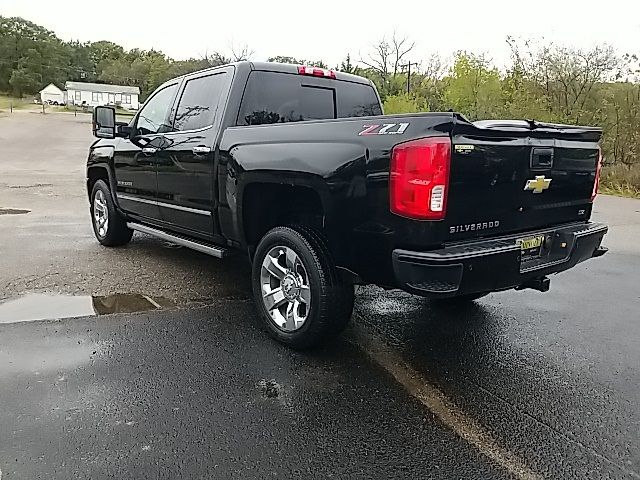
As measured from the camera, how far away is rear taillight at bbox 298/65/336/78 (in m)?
5.16

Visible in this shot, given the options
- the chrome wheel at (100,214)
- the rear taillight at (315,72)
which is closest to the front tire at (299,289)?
the rear taillight at (315,72)

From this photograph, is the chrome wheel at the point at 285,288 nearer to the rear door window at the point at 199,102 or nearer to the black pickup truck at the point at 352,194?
the black pickup truck at the point at 352,194

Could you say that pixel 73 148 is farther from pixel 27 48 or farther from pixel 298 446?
pixel 27 48

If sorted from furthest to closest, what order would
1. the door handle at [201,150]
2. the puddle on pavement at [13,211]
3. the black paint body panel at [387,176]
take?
1. the puddle on pavement at [13,211]
2. the door handle at [201,150]
3. the black paint body panel at [387,176]

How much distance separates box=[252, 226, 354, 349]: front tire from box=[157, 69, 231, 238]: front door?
91cm

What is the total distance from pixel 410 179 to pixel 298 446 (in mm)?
1496

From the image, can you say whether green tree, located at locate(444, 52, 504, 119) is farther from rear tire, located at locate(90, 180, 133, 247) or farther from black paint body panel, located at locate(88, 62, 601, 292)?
black paint body panel, located at locate(88, 62, 601, 292)

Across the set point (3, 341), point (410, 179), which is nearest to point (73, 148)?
point (3, 341)

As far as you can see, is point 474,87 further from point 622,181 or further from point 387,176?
point 387,176

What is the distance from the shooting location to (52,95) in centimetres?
8644

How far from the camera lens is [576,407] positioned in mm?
3334

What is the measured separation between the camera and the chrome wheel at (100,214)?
23.0 feet

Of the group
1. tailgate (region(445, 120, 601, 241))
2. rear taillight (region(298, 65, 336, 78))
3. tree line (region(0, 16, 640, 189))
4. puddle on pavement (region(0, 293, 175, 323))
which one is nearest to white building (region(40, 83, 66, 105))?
tree line (region(0, 16, 640, 189))

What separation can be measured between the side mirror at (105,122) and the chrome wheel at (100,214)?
2.74ft
